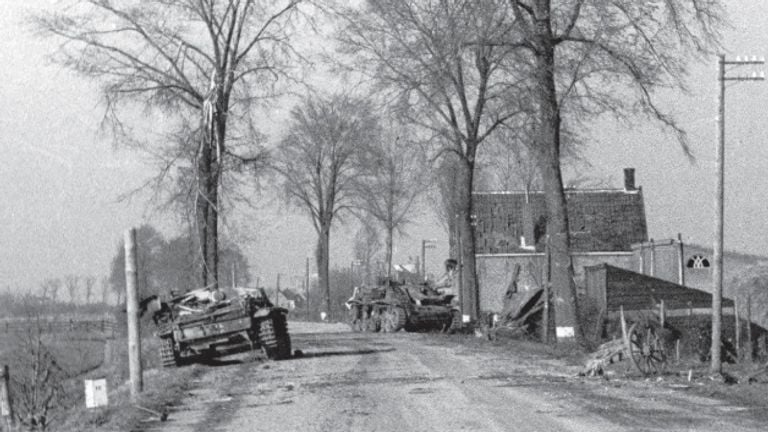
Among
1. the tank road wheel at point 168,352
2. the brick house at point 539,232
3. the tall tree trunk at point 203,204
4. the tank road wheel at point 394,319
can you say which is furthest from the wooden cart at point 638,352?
the brick house at point 539,232

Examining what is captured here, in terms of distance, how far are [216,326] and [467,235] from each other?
1867 cm

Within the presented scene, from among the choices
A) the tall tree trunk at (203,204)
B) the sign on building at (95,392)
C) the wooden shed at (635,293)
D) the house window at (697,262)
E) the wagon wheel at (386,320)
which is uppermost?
the tall tree trunk at (203,204)

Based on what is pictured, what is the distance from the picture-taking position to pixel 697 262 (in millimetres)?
55812

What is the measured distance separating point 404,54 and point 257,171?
571 cm

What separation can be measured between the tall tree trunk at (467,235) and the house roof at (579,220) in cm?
2451

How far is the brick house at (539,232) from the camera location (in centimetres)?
6369

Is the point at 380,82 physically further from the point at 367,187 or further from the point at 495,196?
the point at 495,196

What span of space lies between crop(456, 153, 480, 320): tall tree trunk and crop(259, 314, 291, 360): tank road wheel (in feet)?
56.0

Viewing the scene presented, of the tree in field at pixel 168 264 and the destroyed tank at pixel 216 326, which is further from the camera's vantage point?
the tree in field at pixel 168 264

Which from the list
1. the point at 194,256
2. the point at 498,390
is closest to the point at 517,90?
the point at 194,256

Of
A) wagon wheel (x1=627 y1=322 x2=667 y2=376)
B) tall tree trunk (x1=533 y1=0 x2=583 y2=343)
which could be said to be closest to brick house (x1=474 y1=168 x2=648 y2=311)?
tall tree trunk (x1=533 y1=0 x2=583 y2=343)

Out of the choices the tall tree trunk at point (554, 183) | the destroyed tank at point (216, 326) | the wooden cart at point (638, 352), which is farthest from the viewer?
the tall tree trunk at point (554, 183)

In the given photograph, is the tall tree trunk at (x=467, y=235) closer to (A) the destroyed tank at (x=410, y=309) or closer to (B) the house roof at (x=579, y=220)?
(A) the destroyed tank at (x=410, y=309)

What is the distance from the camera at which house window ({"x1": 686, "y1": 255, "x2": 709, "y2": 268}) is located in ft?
183
